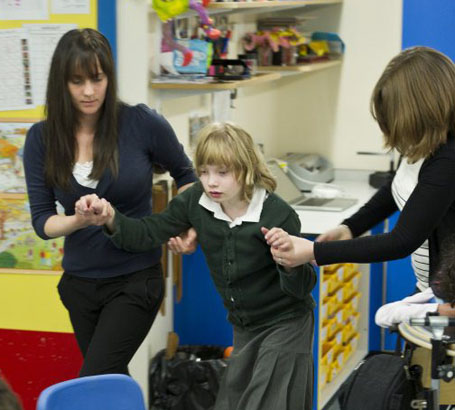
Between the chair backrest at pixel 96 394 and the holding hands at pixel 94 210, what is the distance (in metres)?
0.53

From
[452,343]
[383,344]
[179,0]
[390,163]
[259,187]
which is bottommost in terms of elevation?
[383,344]

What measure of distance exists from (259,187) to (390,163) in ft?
9.67

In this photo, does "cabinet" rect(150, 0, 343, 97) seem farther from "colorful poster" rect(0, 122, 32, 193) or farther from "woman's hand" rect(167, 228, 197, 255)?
"woman's hand" rect(167, 228, 197, 255)

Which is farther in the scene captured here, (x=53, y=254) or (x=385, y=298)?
(x=385, y=298)

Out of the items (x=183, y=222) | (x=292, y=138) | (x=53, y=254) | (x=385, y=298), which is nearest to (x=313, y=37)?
(x=292, y=138)

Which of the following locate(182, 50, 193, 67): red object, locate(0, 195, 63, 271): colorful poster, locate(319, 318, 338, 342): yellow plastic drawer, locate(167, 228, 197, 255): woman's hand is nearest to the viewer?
locate(167, 228, 197, 255): woman's hand

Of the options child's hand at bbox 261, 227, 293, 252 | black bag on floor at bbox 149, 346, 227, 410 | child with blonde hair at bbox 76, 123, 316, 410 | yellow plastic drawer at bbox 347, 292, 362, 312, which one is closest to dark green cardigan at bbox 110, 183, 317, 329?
child with blonde hair at bbox 76, 123, 316, 410

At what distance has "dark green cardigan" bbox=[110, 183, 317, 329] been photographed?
253 centimetres

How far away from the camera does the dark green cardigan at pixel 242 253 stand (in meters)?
2.53

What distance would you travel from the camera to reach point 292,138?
5770mm

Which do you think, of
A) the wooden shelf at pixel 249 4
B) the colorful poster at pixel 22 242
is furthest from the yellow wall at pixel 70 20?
the wooden shelf at pixel 249 4

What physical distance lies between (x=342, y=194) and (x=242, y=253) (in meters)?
2.45

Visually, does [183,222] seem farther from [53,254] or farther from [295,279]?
[53,254]

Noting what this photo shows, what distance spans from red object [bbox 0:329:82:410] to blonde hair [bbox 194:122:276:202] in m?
1.28
